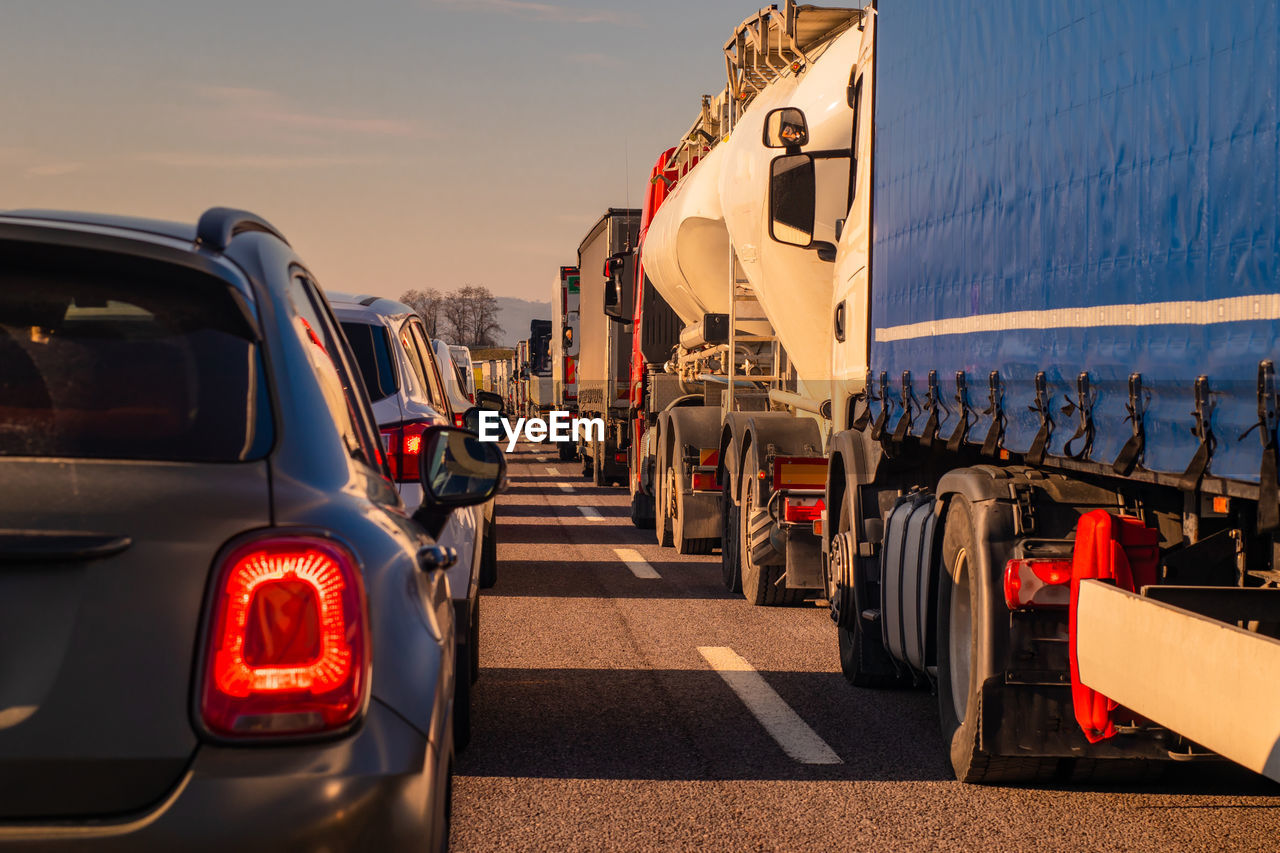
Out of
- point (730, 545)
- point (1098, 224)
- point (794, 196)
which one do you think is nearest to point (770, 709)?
point (1098, 224)

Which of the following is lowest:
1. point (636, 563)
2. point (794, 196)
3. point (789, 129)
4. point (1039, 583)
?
point (636, 563)

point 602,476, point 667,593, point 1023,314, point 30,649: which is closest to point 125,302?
point 30,649

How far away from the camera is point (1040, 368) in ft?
18.4

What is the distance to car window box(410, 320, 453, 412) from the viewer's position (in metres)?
8.62

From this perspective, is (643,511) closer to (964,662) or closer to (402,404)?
(402,404)

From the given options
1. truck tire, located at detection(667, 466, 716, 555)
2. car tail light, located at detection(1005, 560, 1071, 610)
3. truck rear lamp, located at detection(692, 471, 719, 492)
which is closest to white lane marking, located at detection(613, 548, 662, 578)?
truck tire, located at detection(667, 466, 716, 555)

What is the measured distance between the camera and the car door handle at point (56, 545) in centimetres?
242

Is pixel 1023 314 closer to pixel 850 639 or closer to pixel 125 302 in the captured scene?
pixel 850 639

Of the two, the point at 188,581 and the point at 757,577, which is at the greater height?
the point at 188,581

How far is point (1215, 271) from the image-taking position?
4230 millimetres

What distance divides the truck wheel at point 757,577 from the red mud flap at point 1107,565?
6201 mm

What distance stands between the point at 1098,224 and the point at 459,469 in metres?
2.45

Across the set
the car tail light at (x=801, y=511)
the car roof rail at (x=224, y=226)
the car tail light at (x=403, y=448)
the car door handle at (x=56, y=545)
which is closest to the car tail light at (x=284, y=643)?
the car door handle at (x=56, y=545)
